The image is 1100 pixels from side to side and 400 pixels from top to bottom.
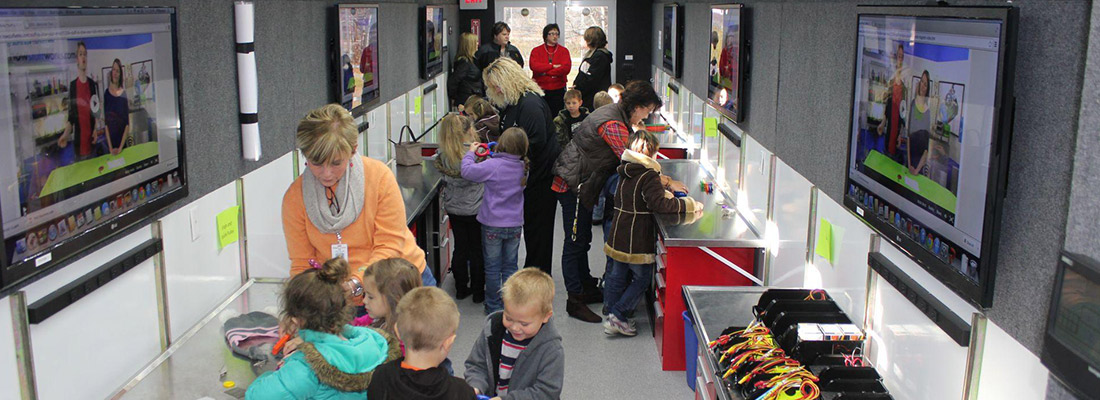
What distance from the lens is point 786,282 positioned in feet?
12.4

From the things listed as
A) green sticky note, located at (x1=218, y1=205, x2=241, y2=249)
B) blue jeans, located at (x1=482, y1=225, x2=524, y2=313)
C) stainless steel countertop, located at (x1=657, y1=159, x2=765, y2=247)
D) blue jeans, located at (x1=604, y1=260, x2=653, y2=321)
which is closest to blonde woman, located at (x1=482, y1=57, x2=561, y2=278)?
blue jeans, located at (x1=482, y1=225, x2=524, y2=313)

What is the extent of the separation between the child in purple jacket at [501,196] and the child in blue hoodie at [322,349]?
2.36m

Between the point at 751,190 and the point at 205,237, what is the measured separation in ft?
8.11

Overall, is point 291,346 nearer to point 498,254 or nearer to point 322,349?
point 322,349

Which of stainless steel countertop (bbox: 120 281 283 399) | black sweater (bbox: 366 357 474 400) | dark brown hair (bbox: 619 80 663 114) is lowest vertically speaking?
stainless steel countertop (bbox: 120 281 283 399)

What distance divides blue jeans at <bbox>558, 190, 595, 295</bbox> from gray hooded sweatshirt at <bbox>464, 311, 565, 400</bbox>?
2.53m

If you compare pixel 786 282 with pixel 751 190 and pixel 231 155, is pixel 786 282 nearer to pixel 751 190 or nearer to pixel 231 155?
pixel 751 190

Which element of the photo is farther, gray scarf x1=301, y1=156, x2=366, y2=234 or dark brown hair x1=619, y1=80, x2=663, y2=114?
dark brown hair x1=619, y1=80, x2=663, y2=114

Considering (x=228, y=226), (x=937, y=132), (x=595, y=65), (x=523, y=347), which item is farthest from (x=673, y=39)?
(x=937, y=132)

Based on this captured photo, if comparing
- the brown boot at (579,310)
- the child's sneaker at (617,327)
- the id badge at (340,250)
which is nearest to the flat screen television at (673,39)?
the brown boot at (579,310)

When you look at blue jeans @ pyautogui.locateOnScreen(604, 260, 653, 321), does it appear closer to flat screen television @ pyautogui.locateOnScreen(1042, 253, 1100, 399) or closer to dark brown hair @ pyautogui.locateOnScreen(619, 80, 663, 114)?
dark brown hair @ pyautogui.locateOnScreen(619, 80, 663, 114)

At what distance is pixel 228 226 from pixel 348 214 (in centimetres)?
70

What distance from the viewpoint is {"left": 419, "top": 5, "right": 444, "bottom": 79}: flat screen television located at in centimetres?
727

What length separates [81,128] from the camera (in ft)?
7.40
